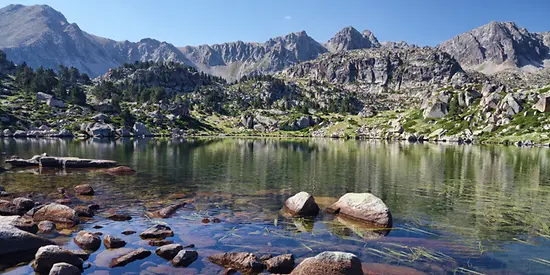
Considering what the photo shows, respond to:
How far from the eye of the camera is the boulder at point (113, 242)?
2039 cm

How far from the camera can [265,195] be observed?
3750 centimetres

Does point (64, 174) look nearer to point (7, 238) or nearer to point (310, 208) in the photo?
point (7, 238)

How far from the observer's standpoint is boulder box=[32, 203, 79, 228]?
24969 millimetres

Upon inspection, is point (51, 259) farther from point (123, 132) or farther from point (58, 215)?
point (123, 132)

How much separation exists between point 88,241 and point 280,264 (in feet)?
39.2

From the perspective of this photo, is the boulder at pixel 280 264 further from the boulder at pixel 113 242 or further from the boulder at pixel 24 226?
the boulder at pixel 24 226

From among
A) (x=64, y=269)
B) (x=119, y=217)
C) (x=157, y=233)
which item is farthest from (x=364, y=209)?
(x=64, y=269)

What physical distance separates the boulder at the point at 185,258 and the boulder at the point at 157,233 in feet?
15.3

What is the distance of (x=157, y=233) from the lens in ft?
74.7

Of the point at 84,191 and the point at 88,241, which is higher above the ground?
the point at 88,241

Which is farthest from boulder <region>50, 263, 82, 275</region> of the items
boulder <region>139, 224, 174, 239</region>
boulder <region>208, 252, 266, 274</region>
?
boulder <region>208, 252, 266, 274</region>

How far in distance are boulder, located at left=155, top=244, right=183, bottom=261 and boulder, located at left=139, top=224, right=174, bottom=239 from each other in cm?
303

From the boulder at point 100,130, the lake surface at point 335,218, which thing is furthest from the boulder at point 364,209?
the boulder at point 100,130

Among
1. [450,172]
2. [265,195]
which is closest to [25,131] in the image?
[265,195]
